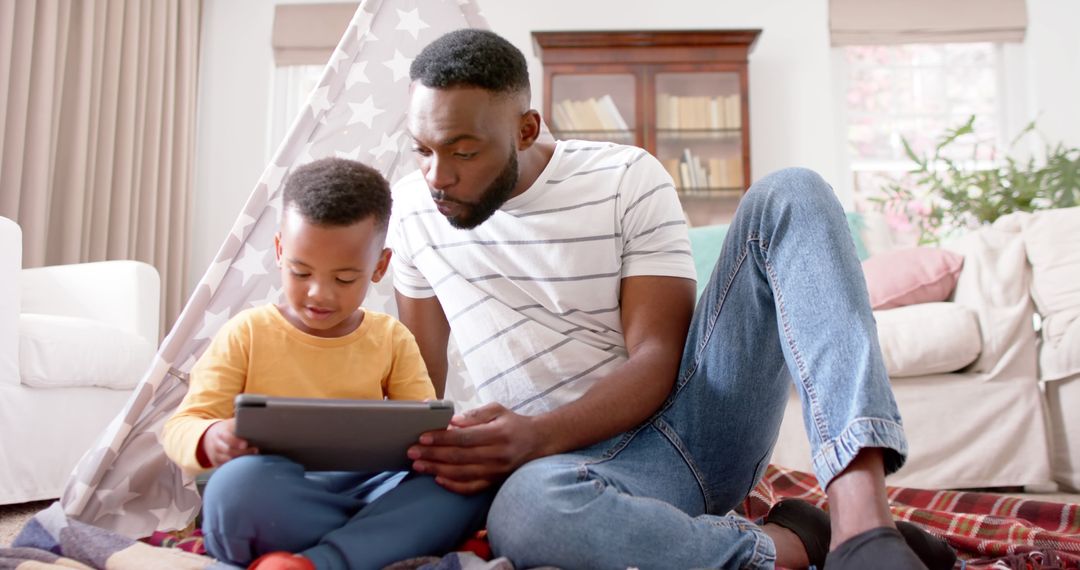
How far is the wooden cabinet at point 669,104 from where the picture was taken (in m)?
3.83

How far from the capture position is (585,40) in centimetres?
382

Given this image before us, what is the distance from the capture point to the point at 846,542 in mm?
738

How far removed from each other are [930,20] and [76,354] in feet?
12.5

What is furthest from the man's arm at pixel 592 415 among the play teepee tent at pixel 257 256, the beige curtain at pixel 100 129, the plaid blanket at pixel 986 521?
the beige curtain at pixel 100 129

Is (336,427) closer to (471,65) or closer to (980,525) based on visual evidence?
(471,65)

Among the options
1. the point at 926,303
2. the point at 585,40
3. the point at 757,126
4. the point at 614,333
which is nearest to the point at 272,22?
the point at 585,40

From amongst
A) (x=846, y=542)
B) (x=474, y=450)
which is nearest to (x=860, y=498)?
(x=846, y=542)

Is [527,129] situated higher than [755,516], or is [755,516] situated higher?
[527,129]

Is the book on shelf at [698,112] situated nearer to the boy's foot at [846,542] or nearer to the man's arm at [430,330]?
the man's arm at [430,330]

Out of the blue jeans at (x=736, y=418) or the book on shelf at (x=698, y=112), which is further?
the book on shelf at (x=698, y=112)

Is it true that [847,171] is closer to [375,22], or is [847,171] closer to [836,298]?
[375,22]

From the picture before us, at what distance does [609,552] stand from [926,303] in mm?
1777

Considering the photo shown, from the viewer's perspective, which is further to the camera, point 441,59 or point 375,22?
point 375,22

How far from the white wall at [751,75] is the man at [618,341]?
9.92ft
